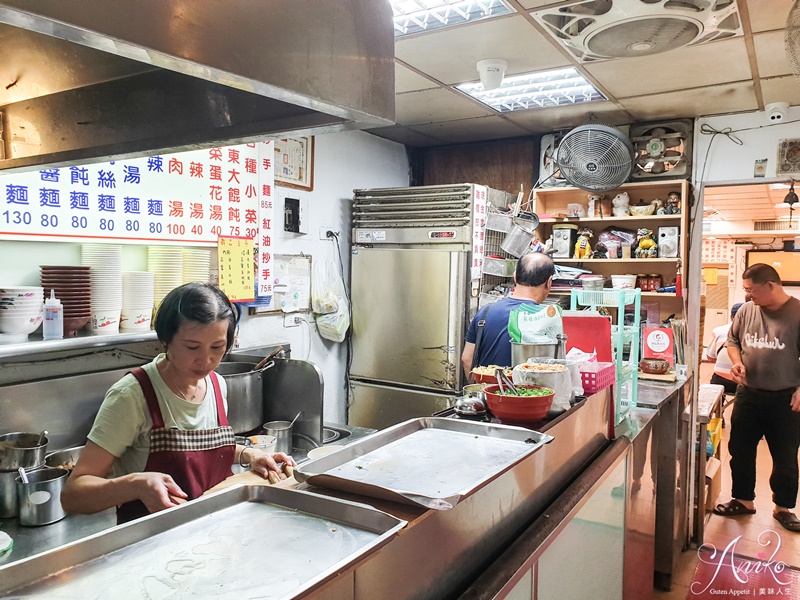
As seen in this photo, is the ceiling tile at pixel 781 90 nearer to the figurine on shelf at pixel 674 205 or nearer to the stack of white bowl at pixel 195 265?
the figurine on shelf at pixel 674 205

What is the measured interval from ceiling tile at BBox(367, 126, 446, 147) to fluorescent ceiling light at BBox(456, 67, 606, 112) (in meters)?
1.01

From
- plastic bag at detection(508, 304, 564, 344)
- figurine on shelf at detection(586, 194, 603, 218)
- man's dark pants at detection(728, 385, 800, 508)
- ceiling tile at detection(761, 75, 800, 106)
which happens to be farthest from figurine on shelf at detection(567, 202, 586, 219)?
plastic bag at detection(508, 304, 564, 344)

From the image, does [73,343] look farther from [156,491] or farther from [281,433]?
[156,491]

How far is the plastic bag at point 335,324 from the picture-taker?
14.9ft

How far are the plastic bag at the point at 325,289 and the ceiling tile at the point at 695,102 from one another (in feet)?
8.46

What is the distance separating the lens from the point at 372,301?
184 inches

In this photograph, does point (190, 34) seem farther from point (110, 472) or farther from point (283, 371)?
point (283, 371)

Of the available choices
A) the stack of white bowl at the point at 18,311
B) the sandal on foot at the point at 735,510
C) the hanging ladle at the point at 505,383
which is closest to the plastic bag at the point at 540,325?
the hanging ladle at the point at 505,383

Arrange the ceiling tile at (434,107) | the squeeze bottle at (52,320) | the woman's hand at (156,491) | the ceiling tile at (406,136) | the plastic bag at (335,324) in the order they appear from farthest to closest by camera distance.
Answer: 1. the ceiling tile at (406,136)
2. the plastic bag at (335,324)
3. the ceiling tile at (434,107)
4. the squeeze bottle at (52,320)
5. the woman's hand at (156,491)

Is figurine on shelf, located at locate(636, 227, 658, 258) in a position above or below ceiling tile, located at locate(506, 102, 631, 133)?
below

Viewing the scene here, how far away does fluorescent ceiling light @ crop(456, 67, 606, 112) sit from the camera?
3.83 metres

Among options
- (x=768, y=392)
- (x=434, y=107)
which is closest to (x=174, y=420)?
(x=434, y=107)

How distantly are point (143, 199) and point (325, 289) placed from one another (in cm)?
185

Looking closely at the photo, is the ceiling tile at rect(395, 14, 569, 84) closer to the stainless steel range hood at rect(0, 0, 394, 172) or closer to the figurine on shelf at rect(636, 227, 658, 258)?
the figurine on shelf at rect(636, 227, 658, 258)
